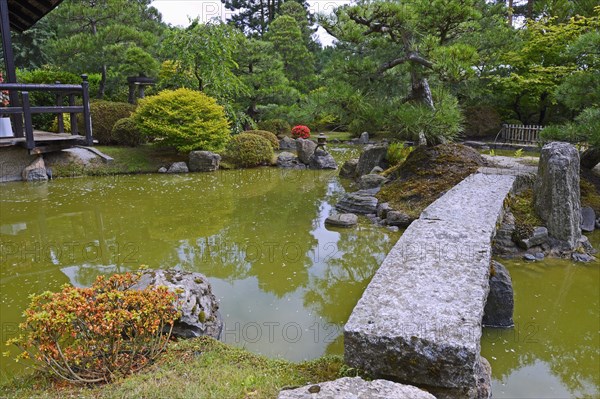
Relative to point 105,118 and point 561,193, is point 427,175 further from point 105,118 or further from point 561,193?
point 105,118

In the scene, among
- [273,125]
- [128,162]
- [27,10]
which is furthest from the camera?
[273,125]

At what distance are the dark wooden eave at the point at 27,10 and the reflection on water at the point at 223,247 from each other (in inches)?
140

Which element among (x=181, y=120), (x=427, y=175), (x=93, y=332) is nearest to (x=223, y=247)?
(x=93, y=332)

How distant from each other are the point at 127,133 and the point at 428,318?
1206cm

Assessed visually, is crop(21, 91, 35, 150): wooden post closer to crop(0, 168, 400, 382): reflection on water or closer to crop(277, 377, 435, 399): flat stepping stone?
crop(0, 168, 400, 382): reflection on water

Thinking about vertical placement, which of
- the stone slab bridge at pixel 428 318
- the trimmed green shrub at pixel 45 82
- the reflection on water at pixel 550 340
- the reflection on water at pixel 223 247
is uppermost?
the trimmed green shrub at pixel 45 82

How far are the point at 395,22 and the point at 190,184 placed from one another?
19.1ft

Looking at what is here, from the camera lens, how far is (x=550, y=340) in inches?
140

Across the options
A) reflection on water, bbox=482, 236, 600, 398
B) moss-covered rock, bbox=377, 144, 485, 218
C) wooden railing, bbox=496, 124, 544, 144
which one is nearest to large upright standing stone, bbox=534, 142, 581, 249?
reflection on water, bbox=482, 236, 600, 398

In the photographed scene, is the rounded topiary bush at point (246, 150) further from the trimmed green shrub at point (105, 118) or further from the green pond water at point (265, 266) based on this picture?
the trimmed green shrub at point (105, 118)

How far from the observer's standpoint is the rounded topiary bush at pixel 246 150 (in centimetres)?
1235

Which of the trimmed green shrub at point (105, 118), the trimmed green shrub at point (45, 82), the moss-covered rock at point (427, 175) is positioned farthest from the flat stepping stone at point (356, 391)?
the trimmed green shrub at point (45, 82)

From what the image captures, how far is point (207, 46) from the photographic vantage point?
13.3 metres

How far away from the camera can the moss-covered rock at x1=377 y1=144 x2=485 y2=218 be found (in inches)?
273
